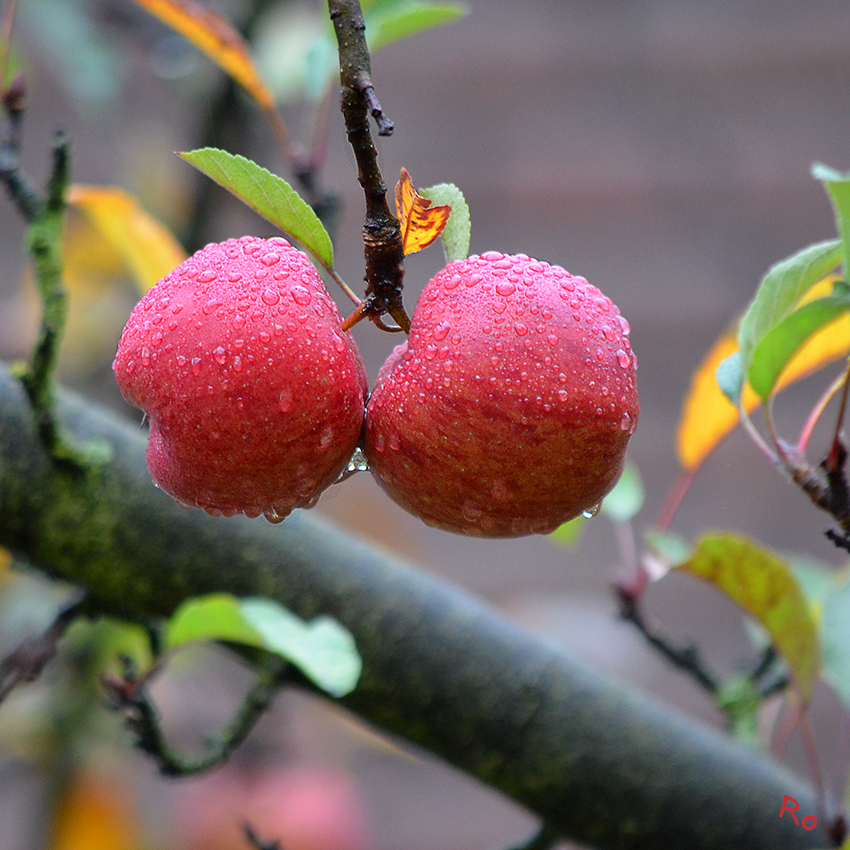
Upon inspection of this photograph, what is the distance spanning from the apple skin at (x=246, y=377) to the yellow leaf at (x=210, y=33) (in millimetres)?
387

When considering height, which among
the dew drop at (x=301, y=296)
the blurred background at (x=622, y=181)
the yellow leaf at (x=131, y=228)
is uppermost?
the dew drop at (x=301, y=296)

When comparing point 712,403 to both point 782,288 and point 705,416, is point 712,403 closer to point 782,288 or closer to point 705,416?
point 705,416

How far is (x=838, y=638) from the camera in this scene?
0.68 metres

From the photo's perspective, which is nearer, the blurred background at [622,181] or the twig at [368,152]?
the twig at [368,152]

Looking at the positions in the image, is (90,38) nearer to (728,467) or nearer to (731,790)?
(731,790)

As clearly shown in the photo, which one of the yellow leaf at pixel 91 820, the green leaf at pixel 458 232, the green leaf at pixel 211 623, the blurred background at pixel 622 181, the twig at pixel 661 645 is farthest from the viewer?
the blurred background at pixel 622 181

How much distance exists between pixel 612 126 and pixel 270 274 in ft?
5.72

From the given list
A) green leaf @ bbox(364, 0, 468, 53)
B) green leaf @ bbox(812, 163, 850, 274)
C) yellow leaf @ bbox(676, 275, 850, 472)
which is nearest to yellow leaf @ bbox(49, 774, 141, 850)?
yellow leaf @ bbox(676, 275, 850, 472)

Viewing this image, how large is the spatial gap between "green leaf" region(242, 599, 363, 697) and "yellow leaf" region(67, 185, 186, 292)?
311 mm

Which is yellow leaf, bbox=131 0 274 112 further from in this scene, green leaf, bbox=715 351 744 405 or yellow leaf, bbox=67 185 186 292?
green leaf, bbox=715 351 744 405

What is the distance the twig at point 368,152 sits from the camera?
1.01ft

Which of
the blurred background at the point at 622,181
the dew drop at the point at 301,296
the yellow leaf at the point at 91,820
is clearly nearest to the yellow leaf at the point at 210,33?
the dew drop at the point at 301,296

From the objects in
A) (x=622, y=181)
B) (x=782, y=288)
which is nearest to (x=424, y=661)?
(x=782, y=288)

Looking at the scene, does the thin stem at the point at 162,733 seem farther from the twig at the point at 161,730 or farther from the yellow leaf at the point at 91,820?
the yellow leaf at the point at 91,820
